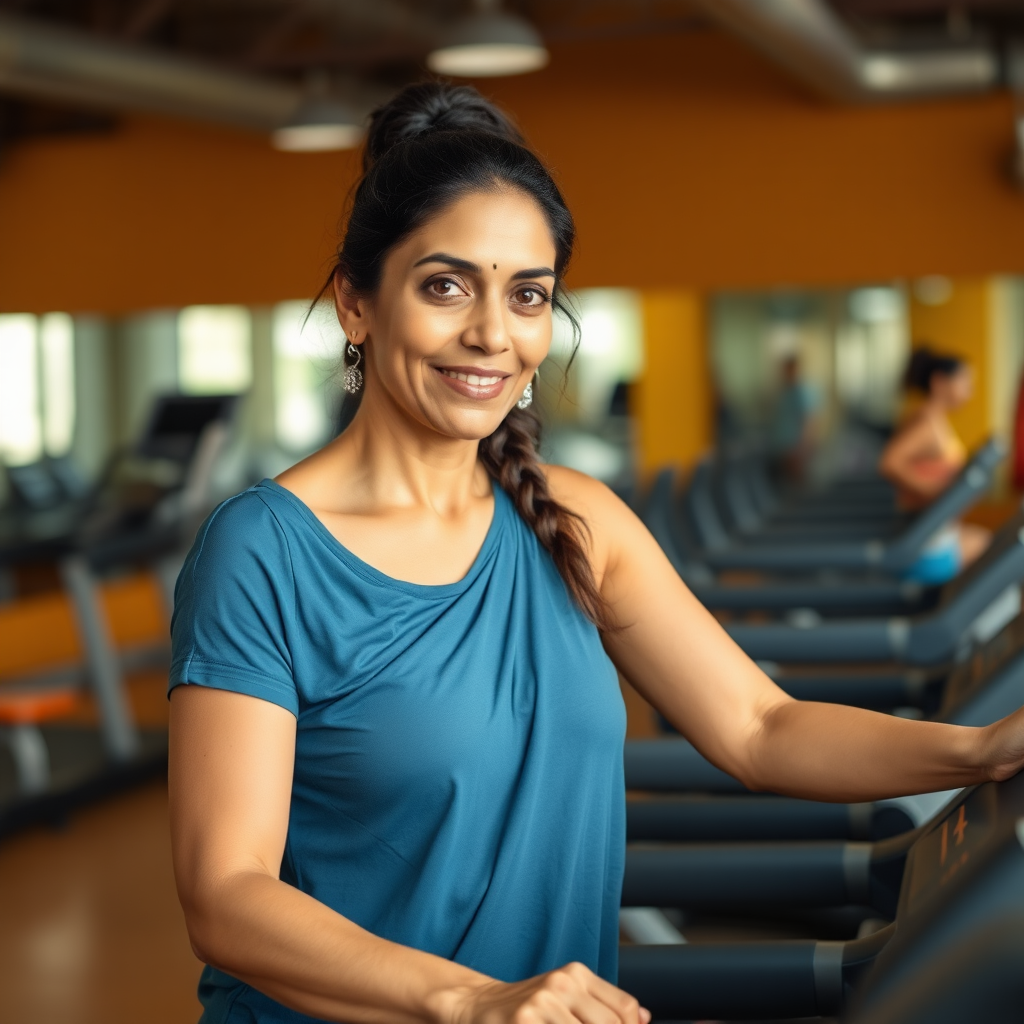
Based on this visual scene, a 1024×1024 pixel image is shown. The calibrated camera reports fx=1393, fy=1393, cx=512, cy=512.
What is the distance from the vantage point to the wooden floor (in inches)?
122

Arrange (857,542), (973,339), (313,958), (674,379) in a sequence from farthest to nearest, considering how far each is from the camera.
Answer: (973,339)
(674,379)
(857,542)
(313,958)

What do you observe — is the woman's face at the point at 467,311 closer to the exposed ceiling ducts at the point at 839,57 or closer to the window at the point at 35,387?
the exposed ceiling ducts at the point at 839,57

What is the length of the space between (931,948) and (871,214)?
5967 millimetres

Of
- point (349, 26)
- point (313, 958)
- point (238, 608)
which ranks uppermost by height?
point (349, 26)

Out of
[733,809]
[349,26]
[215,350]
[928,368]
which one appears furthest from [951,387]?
[215,350]

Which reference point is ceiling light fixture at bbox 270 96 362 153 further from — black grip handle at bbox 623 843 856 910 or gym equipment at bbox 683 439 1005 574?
black grip handle at bbox 623 843 856 910

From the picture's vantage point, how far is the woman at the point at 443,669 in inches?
43.4

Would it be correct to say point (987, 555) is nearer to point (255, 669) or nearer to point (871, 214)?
point (255, 669)

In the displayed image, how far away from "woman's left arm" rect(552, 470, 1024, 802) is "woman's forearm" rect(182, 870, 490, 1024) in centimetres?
49

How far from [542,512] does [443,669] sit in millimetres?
224

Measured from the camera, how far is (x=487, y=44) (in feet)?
14.7

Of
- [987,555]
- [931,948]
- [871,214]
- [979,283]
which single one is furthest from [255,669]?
[979,283]

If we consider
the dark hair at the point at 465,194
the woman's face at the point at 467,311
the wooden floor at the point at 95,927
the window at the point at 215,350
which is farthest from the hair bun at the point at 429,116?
the window at the point at 215,350

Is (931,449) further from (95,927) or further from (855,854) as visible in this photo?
(855,854)
